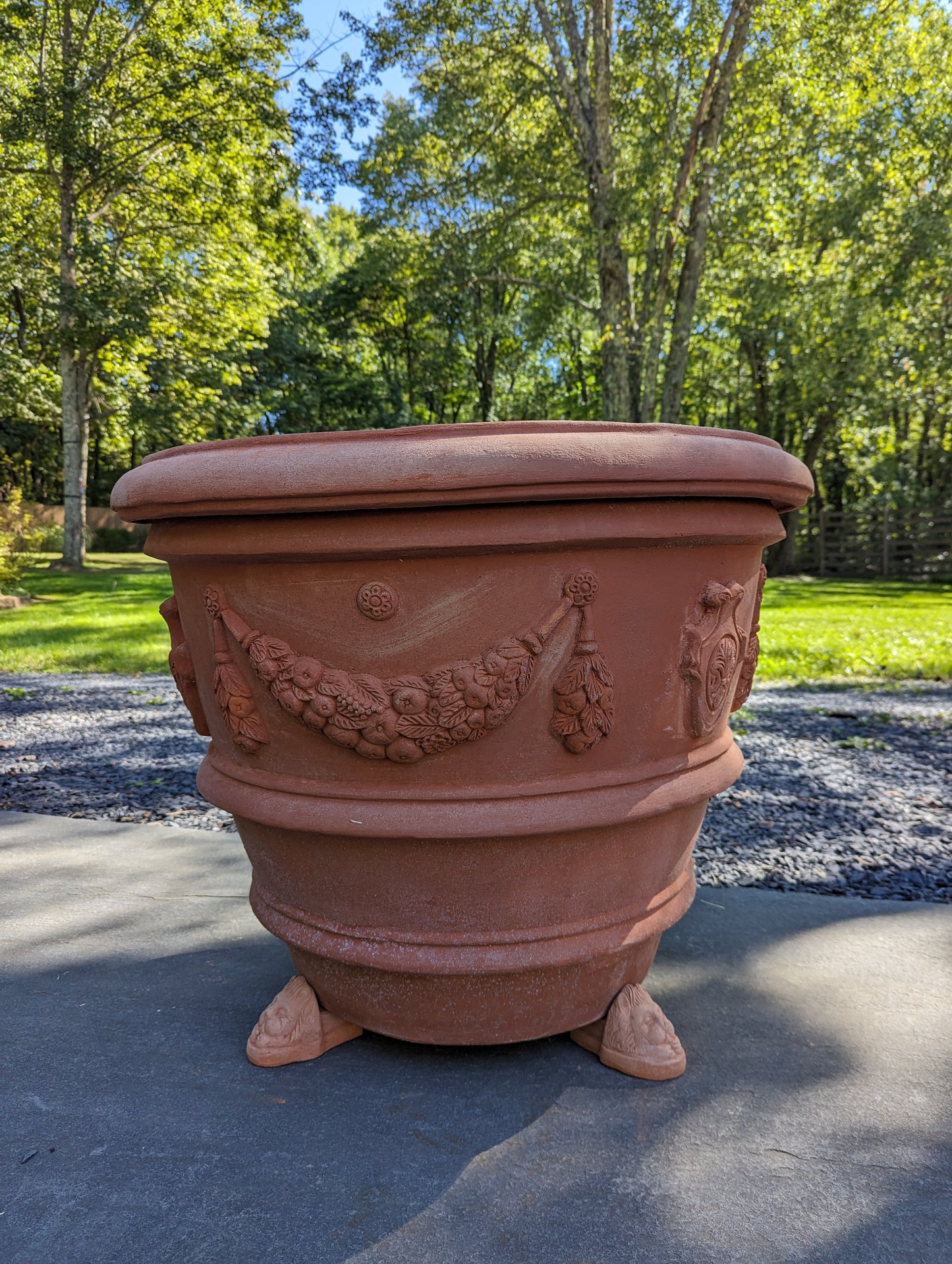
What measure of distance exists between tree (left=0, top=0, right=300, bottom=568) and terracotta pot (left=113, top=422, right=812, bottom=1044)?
14570 millimetres

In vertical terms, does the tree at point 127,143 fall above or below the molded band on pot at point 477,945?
above

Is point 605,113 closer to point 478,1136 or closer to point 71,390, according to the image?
point 71,390

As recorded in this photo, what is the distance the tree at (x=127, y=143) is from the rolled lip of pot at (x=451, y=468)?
47.7ft

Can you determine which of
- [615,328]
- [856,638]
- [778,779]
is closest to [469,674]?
[778,779]

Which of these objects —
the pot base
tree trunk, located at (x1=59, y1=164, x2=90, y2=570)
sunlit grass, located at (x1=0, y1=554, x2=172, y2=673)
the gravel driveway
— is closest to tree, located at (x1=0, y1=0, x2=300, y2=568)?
tree trunk, located at (x1=59, y1=164, x2=90, y2=570)

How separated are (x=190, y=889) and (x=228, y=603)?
4.74 feet

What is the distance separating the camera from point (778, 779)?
3703mm

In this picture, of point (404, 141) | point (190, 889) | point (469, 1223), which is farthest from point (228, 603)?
point (404, 141)

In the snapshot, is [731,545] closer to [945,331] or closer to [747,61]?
[747,61]

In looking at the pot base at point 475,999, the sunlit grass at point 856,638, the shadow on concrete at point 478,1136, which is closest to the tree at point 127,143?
the sunlit grass at point 856,638

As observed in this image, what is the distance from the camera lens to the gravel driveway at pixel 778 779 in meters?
2.74

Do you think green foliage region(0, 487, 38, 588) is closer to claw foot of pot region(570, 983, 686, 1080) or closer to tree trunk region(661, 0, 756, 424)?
tree trunk region(661, 0, 756, 424)

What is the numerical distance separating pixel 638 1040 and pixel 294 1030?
0.69 m

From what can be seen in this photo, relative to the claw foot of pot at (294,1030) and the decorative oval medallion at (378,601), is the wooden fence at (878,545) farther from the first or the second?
the decorative oval medallion at (378,601)
